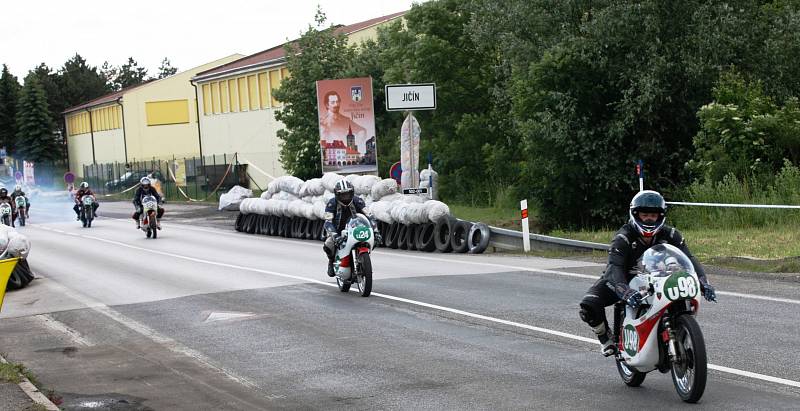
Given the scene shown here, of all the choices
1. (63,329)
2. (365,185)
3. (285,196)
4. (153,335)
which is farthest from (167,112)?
(153,335)

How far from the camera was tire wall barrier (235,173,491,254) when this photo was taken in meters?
23.6

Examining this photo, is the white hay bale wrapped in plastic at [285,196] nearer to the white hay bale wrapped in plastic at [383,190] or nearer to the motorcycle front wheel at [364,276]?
the white hay bale wrapped in plastic at [383,190]

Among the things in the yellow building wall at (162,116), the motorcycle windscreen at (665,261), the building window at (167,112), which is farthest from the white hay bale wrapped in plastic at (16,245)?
the building window at (167,112)

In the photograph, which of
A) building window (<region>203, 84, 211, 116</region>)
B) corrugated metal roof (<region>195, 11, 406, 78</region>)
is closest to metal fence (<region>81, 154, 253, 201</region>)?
building window (<region>203, 84, 211, 116</region>)

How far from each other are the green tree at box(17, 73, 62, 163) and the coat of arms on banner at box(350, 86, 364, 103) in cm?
8222

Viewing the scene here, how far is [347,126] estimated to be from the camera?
41750mm

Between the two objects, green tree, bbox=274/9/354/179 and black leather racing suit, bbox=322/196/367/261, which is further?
green tree, bbox=274/9/354/179

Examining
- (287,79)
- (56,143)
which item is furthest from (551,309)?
(56,143)

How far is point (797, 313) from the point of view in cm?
1202

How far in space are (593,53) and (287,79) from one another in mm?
26653

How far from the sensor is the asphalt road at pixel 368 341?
876cm

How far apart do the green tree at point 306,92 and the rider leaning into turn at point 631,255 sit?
43504 millimetres

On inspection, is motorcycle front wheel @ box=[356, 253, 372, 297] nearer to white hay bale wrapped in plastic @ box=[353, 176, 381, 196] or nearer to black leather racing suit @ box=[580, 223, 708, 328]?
black leather racing suit @ box=[580, 223, 708, 328]

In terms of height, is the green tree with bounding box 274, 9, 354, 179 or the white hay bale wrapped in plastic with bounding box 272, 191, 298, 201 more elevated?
the green tree with bounding box 274, 9, 354, 179
